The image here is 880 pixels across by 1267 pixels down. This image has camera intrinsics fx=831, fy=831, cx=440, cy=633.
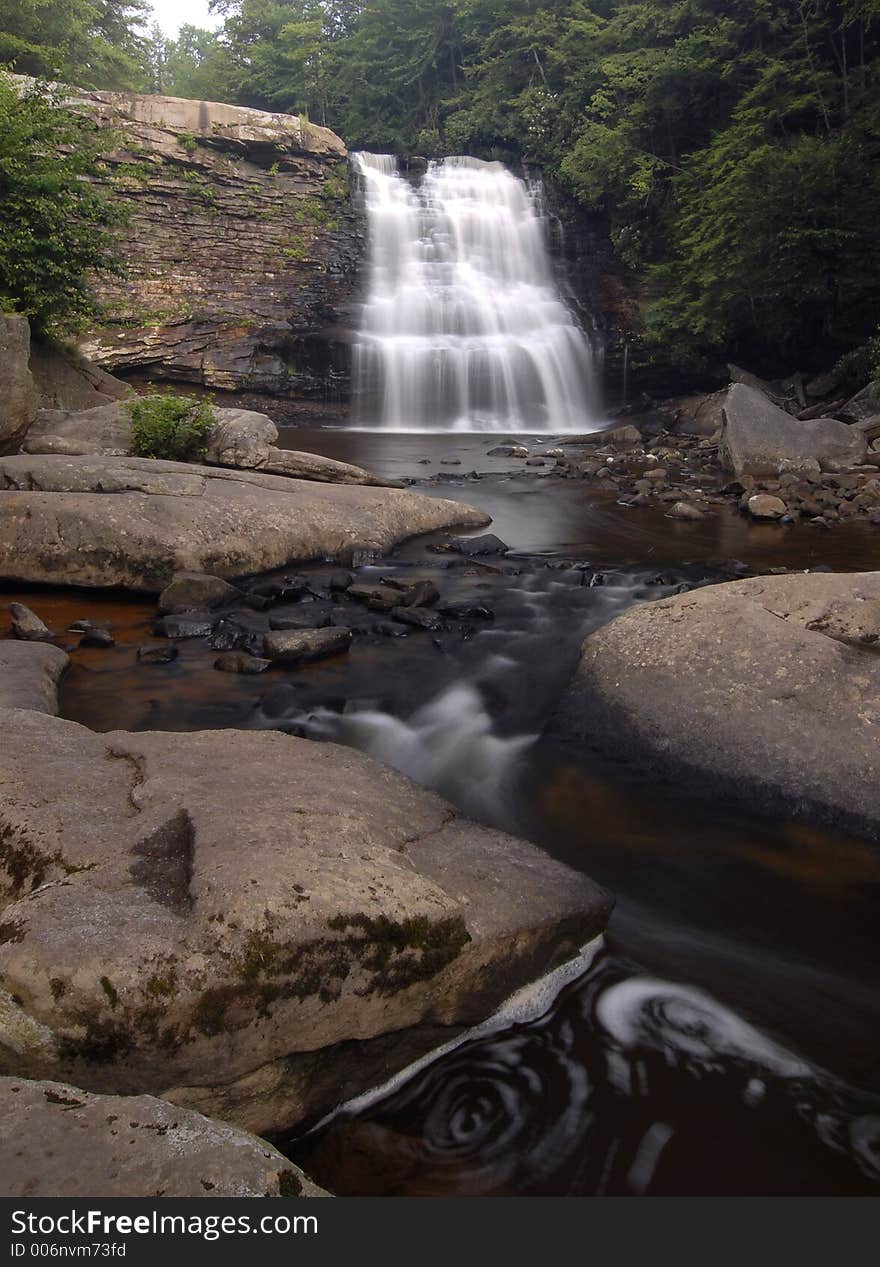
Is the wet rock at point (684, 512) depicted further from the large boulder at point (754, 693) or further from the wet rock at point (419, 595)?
the large boulder at point (754, 693)

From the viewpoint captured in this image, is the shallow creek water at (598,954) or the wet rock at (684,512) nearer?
the shallow creek water at (598,954)

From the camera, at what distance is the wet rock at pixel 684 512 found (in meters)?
11.3

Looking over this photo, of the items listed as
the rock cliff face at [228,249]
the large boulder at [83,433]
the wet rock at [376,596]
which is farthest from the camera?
the rock cliff face at [228,249]

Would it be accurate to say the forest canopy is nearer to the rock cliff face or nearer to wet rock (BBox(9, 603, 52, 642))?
the rock cliff face

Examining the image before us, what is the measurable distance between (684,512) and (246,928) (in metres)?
10.1

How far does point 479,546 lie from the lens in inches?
369

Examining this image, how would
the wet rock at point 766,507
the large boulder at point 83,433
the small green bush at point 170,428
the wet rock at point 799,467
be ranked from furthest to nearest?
1. the wet rock at point 799,467
2. the wet rock at point 766,507
3. the large boulder at point 83,433
4. the small green bush at point 170,428

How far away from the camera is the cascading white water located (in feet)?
75.3

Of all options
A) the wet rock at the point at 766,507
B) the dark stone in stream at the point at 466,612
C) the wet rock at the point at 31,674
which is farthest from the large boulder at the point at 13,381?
the wet rock at the point at 766,507

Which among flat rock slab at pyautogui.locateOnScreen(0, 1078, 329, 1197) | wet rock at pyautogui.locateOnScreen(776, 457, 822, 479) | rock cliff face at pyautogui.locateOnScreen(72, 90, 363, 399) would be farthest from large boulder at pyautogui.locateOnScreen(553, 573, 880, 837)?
rock cliff face at pyautogui.locateOnScreen(72, 90, 363, 399)

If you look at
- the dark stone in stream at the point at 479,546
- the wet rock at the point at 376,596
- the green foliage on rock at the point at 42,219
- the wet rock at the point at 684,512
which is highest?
the green foliage on rock at the point at 42,219

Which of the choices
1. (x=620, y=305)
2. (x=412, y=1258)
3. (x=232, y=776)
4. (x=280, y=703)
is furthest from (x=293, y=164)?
(x=412, y=1258)

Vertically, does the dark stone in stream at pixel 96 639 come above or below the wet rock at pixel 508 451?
below

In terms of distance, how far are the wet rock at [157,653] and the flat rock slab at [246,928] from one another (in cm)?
246
